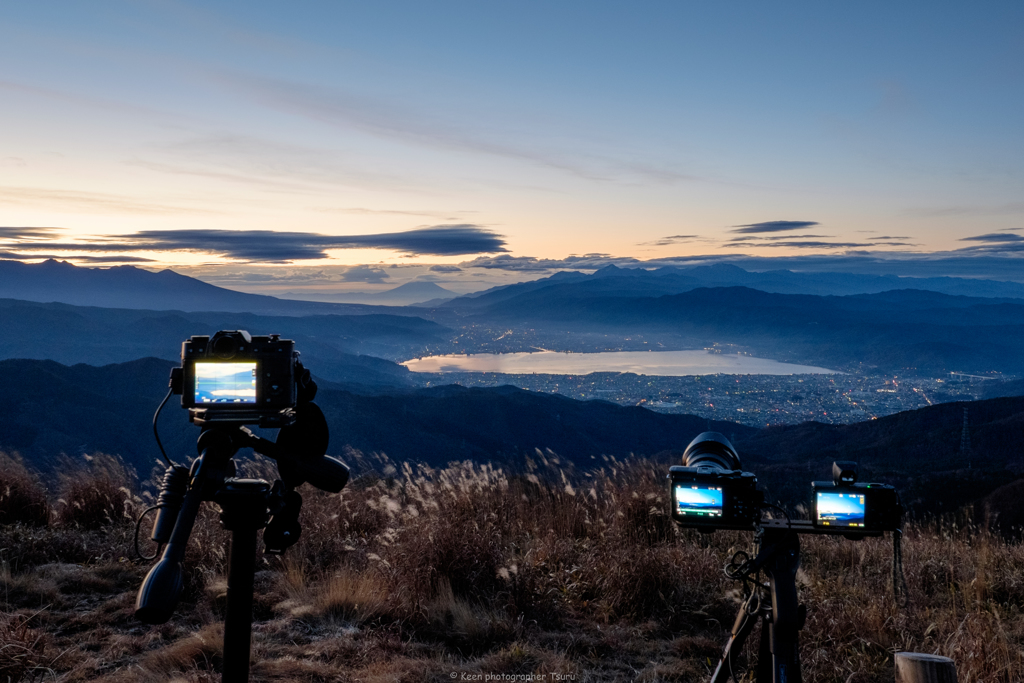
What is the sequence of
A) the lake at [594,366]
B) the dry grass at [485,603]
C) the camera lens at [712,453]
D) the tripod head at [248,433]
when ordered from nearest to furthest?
the tripod head at [248,433], the camera lens at [712,453], the dry grass at [485,603], the lake at [594,366]

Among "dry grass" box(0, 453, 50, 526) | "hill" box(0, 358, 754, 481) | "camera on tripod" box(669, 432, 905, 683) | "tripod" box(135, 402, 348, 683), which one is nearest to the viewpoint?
"tripod" box(135, 402, 348, 683)

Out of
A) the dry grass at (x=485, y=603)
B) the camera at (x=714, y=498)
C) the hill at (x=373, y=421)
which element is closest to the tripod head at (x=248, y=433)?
the camera at (x=714, y=498)

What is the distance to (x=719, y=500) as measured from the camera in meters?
2.38

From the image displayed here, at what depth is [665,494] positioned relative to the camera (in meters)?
6.36

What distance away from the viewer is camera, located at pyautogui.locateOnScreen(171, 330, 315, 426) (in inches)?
82.9

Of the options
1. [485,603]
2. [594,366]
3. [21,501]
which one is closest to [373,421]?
[21,501]

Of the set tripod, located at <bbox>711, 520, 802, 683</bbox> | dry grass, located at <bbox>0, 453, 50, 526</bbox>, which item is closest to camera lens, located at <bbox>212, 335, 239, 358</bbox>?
tripod, located at <bbox>711, 520, 802, 683</bbox>

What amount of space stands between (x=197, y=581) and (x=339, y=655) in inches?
67.9

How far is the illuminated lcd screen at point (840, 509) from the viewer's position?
235cm

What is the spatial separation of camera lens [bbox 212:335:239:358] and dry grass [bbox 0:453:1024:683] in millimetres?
2169

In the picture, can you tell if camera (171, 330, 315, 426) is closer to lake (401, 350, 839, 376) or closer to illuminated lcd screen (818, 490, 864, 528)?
illuminated lcd screen (818, 490, 864, 528)

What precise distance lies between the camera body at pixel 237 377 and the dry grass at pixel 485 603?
81.0 inches

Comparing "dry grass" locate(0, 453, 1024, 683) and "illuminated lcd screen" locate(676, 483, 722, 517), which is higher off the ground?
"illuminated lcd screen" locate(676, 483, 722, 517)

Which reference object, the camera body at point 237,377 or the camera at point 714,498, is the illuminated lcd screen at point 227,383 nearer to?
the camera body at point 237,377
